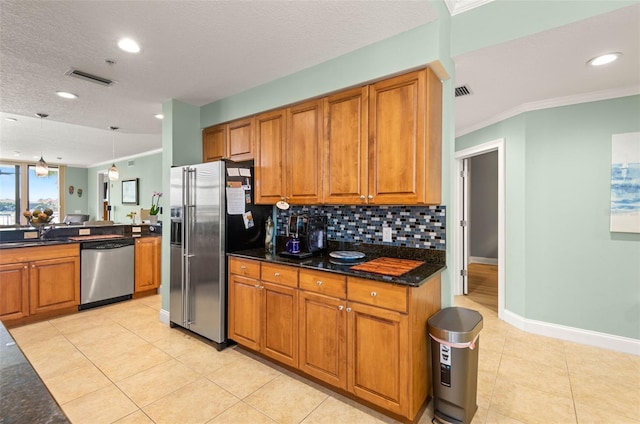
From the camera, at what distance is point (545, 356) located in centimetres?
283

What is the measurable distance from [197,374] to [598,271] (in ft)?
12.7

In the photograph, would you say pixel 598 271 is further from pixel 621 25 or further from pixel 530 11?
pixel 530 11

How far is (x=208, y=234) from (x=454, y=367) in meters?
Answer: 2.37

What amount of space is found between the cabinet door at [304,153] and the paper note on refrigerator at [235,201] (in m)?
0.52

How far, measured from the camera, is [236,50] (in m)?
2.48

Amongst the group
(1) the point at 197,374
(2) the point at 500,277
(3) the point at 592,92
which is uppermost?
(3) the point at 592,92

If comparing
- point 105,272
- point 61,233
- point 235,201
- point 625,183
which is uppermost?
point 625,183

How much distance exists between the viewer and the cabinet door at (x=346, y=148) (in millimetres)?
2412

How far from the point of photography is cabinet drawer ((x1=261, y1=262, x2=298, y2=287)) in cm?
243

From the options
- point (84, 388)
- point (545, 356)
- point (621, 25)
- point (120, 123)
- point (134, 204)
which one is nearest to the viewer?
point (621, 25)

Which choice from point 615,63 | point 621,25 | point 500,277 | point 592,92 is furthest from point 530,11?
point 500,277

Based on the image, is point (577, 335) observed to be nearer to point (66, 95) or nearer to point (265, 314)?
point (265, 314)

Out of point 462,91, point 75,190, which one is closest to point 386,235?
point 462,91

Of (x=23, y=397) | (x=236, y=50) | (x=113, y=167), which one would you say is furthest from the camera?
(x=113, y=167)
